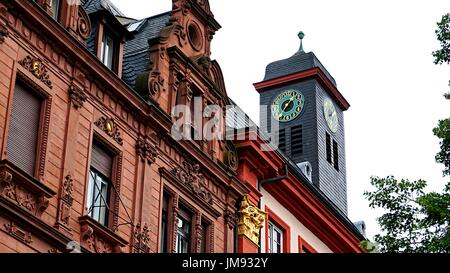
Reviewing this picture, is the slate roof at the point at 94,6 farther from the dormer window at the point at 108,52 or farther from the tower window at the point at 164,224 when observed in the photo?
the tower window at the point at 164,224

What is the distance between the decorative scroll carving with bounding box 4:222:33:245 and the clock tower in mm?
26709

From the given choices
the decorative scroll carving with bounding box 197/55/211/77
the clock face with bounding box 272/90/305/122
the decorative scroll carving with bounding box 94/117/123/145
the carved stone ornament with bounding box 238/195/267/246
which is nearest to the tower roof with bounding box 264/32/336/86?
the clock face with bounding box 272/90/305/122

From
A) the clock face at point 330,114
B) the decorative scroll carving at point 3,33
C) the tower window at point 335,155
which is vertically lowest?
the decorative scroll carving at point 3,33

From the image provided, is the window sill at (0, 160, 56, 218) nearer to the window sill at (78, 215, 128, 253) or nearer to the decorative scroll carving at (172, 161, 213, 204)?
the window sill at (78, 215, 128, 253)

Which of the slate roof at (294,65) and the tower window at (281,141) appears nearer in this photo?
the tower window at (281,141)

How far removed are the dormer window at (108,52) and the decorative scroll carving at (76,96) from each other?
240 cm

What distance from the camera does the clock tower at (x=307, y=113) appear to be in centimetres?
4947

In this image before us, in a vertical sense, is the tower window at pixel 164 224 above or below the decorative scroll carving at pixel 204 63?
below

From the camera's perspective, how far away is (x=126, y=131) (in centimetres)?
2808

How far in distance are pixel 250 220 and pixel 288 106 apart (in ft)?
63.3

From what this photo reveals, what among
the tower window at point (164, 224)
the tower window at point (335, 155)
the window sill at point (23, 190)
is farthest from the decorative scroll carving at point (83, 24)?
the tower window at point (335, 155)

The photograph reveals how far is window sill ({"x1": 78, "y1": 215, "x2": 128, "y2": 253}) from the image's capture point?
24.9 metres
